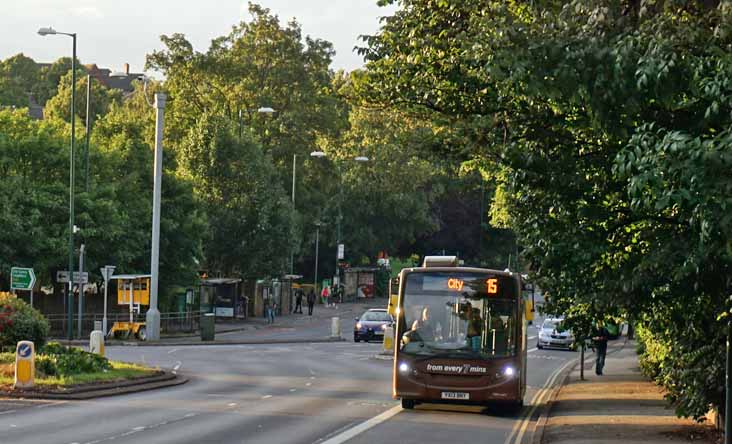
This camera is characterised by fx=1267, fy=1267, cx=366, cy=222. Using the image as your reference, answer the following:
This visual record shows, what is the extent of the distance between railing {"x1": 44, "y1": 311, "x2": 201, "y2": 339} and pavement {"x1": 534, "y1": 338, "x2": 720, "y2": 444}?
22673mm

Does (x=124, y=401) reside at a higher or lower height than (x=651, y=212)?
lower

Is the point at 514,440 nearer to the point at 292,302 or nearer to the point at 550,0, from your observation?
the point at 550,0

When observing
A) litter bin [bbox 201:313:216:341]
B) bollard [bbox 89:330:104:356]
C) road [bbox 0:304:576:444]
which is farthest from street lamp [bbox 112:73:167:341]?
bollard [bbox 89:330:104:356]

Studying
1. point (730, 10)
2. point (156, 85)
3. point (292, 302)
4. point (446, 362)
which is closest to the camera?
point (730, 10)

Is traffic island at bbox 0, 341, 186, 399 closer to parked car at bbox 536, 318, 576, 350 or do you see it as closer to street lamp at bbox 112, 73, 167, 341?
street lamp at bbox 112, 73, 167, 341

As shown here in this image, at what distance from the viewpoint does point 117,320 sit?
53438 millimetres

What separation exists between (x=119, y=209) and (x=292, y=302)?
99.8 feet

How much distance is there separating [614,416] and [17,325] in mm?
14382

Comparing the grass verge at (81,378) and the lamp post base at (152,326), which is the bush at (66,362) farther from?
the lamp post base at (152,326)

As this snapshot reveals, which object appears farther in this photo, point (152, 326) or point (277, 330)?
point (277, 330)

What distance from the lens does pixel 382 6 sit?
21375 millimetres

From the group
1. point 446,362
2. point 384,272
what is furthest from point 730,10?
point 384,272

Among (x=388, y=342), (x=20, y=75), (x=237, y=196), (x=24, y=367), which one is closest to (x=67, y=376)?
(x=24, y=367)

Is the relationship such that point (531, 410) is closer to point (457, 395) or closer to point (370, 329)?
point (457, 395)
